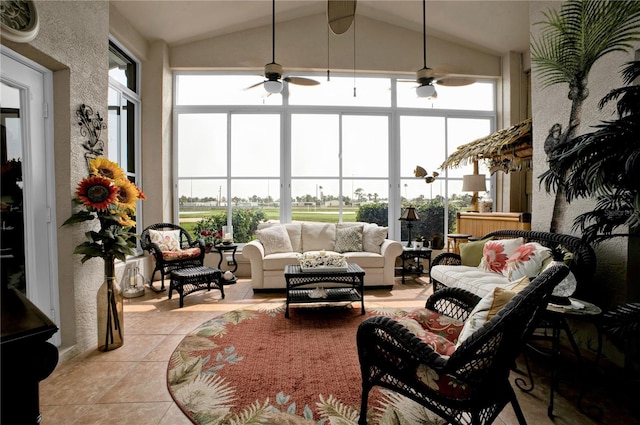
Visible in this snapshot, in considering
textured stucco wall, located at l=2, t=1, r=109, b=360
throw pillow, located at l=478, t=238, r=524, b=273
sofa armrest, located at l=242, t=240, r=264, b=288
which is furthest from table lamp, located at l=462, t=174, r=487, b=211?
textured stucco wall, located at l=2, t=1, r=109, b=360

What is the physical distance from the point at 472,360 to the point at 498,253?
2.27 metres

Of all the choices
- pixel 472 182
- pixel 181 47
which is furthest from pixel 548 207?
pixel 181 47

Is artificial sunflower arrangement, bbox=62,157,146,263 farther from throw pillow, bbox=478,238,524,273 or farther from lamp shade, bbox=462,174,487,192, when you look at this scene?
lamp shade, bbox=462,174,487,192

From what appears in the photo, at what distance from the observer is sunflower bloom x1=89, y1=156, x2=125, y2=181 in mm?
2459

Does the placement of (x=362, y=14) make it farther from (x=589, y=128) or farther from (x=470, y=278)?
(x=470, y=278)

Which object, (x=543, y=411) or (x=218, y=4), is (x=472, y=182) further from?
(x=218, y=4)

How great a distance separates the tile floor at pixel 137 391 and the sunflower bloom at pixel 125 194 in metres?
1.19

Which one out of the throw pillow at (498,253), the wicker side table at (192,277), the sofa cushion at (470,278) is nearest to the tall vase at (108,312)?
the wicker side table at (192,277)

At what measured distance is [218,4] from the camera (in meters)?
4.56

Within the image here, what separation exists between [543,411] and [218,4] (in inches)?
A: 223

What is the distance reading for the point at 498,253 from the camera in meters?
3.20

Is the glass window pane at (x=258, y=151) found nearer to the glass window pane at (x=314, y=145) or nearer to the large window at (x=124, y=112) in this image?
the glass window pane at (x=314, y=145)

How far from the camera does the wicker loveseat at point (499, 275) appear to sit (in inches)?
96.3

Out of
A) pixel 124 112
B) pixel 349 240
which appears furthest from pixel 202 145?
pixel 349 240
